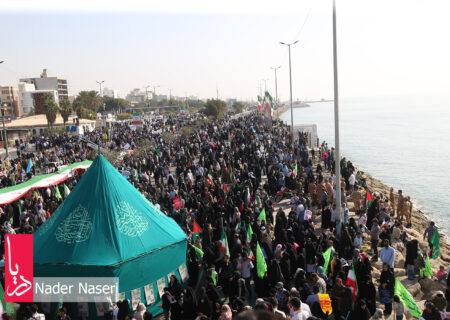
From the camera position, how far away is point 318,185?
653 inches

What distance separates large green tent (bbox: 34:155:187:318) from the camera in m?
8.48

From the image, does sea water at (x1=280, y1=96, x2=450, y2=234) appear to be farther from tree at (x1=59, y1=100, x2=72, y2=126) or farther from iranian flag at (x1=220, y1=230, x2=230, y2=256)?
tree at (x1=59, y1=100, x2=72, y2=126)

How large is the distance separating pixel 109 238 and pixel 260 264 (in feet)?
10.8

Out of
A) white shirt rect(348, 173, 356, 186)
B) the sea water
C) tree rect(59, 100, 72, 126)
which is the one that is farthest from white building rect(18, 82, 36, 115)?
white shirt rect(348, 173, 356, 186)

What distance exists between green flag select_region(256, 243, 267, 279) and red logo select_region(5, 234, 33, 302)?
15.0 feet

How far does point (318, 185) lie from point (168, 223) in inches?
325

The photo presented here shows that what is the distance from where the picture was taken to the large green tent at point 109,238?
848cm

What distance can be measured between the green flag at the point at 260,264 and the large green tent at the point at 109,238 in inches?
65.2

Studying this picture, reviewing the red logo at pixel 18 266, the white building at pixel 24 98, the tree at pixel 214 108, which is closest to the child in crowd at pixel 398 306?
the red logo at pixel 18 266

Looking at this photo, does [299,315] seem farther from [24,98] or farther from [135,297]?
[24,98]

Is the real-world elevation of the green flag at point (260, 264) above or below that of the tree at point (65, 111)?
below

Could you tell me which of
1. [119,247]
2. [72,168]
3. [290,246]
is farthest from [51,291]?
[72,168]

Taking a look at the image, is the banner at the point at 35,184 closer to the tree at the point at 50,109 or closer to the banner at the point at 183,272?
the banner at the point at 183,272

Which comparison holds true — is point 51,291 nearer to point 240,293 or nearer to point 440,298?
point 240,293
